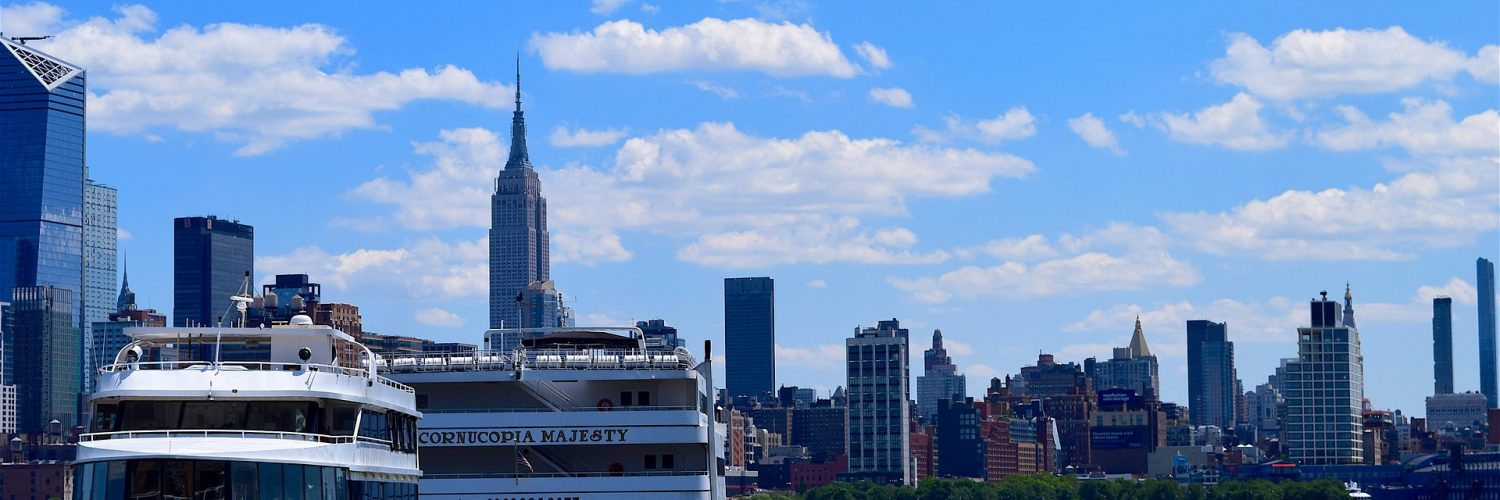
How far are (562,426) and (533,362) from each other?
2.02 metres

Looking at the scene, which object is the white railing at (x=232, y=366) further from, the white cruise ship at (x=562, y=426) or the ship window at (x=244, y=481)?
the white cruise ship at (x=562, y=426)

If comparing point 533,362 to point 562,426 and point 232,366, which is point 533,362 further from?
point 232,366

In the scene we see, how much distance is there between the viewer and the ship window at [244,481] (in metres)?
37.0

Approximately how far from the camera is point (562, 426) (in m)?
55.9

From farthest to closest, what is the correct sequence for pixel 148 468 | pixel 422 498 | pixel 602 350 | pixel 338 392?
pixel 602 350, pixel 422 498, pixel 338 392, pixel 148 468

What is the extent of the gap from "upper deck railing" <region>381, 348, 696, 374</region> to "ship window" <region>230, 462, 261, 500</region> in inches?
766

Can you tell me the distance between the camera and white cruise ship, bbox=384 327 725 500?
55781 mm

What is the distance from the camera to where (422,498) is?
5550 cm

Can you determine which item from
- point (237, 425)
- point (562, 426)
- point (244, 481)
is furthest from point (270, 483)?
point (562, 426)

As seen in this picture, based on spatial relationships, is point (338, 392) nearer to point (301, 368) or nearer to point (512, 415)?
point (301, 368)

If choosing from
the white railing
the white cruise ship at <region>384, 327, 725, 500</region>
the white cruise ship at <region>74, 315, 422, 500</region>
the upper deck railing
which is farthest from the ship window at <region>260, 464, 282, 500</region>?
the upper deck railing

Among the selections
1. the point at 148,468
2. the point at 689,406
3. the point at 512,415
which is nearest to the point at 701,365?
the point at 689,406

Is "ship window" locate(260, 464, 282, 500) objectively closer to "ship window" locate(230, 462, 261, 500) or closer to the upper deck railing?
"ship window" locate(230, 462, 261, 500)

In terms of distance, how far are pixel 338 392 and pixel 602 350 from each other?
67.9ft
